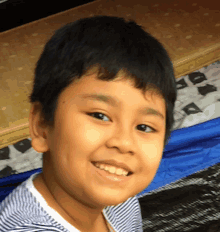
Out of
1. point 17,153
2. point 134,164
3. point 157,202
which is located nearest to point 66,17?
point 17,153

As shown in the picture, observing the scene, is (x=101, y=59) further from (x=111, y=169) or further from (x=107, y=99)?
(x=111, y=169)

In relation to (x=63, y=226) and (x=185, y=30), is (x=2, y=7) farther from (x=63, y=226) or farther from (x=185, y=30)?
(x=63, y=226)

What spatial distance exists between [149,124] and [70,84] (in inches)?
6.0

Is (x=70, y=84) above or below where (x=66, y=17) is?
above

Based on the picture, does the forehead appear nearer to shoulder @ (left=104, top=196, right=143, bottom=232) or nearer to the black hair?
the black hair

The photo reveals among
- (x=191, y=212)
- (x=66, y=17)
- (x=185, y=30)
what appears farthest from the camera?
(x=66, y=17)

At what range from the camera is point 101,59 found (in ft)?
1.86

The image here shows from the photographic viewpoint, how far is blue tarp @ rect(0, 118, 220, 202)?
1.10 meters

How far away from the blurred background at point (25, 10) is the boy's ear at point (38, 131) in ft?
4.59

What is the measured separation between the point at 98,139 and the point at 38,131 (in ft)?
0.48

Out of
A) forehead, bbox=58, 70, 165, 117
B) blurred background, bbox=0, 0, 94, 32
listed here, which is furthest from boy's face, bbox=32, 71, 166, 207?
blurred background, bbox=0, 0, 94, 32

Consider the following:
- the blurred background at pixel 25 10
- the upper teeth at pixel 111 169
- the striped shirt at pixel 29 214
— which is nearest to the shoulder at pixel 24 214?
the striped shirt at pixel 29 214

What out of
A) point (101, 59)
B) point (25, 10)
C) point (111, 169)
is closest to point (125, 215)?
point (111, 169)

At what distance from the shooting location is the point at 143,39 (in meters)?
0.62
